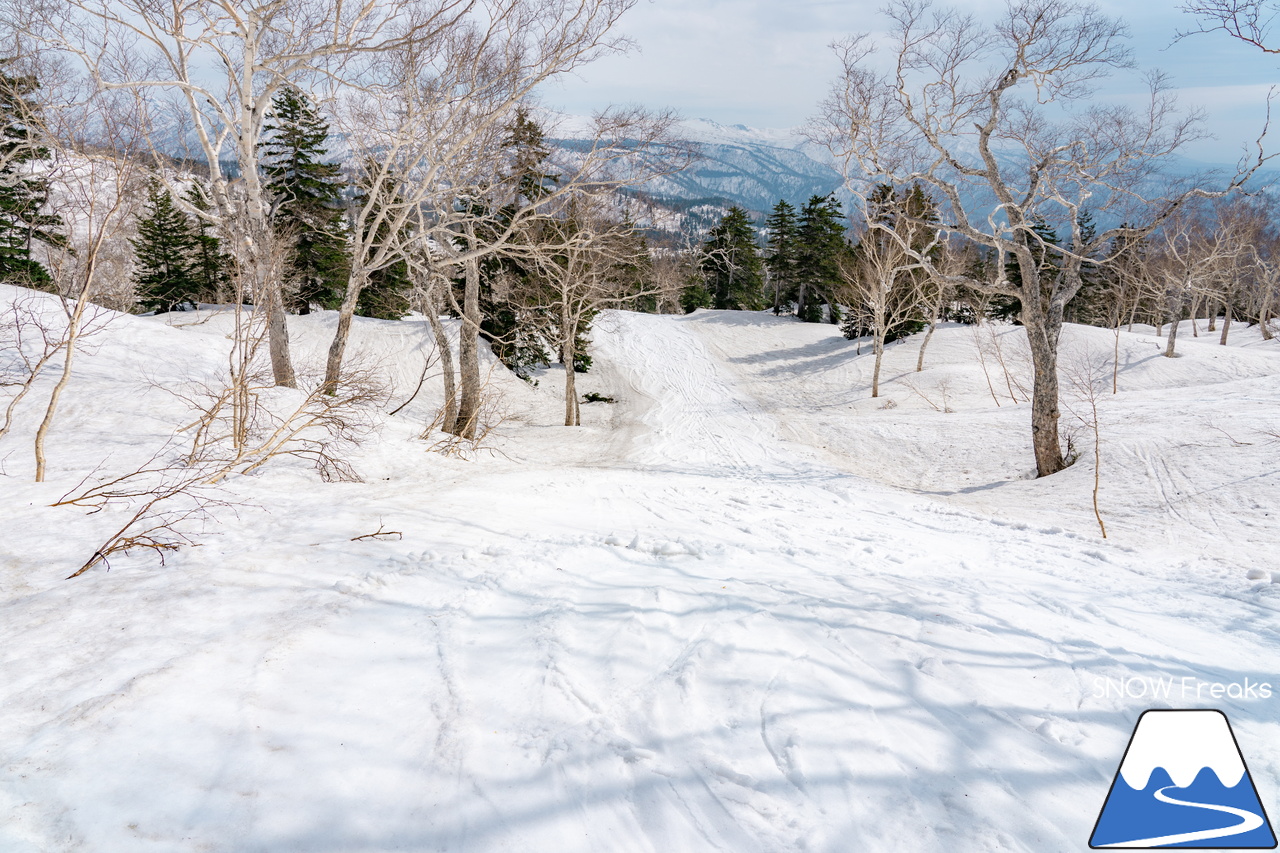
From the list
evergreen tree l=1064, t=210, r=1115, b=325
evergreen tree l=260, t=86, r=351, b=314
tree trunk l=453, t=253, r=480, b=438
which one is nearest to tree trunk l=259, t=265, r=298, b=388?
tree trunk l=453, t=253, r=480, b=438

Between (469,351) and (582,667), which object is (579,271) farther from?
(582,667)

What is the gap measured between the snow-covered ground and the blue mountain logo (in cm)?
8

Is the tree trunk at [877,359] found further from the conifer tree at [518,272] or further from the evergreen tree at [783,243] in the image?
the evergreen tree at [783,243]

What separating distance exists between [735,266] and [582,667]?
36902 mm

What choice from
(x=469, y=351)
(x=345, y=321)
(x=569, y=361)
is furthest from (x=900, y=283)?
(x=345, y=321)

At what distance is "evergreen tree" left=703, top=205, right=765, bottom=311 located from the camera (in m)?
36.8

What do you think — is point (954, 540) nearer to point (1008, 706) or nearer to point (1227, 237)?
point (1008, 706)

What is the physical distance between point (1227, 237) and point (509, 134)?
28.3 m

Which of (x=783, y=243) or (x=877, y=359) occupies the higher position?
(x=783, y=243)

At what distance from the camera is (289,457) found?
22.1 feet

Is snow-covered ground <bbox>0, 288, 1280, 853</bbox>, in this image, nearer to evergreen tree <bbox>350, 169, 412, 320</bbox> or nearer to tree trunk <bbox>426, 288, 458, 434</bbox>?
tree trunk <bbox>426, 288, 458, 434</bbox>

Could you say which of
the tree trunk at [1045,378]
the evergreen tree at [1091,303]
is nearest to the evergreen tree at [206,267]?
the tree trunk at [1045,378]

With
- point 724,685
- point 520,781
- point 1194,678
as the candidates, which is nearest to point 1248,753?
point 1194,678

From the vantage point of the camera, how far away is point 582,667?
9.49ft
